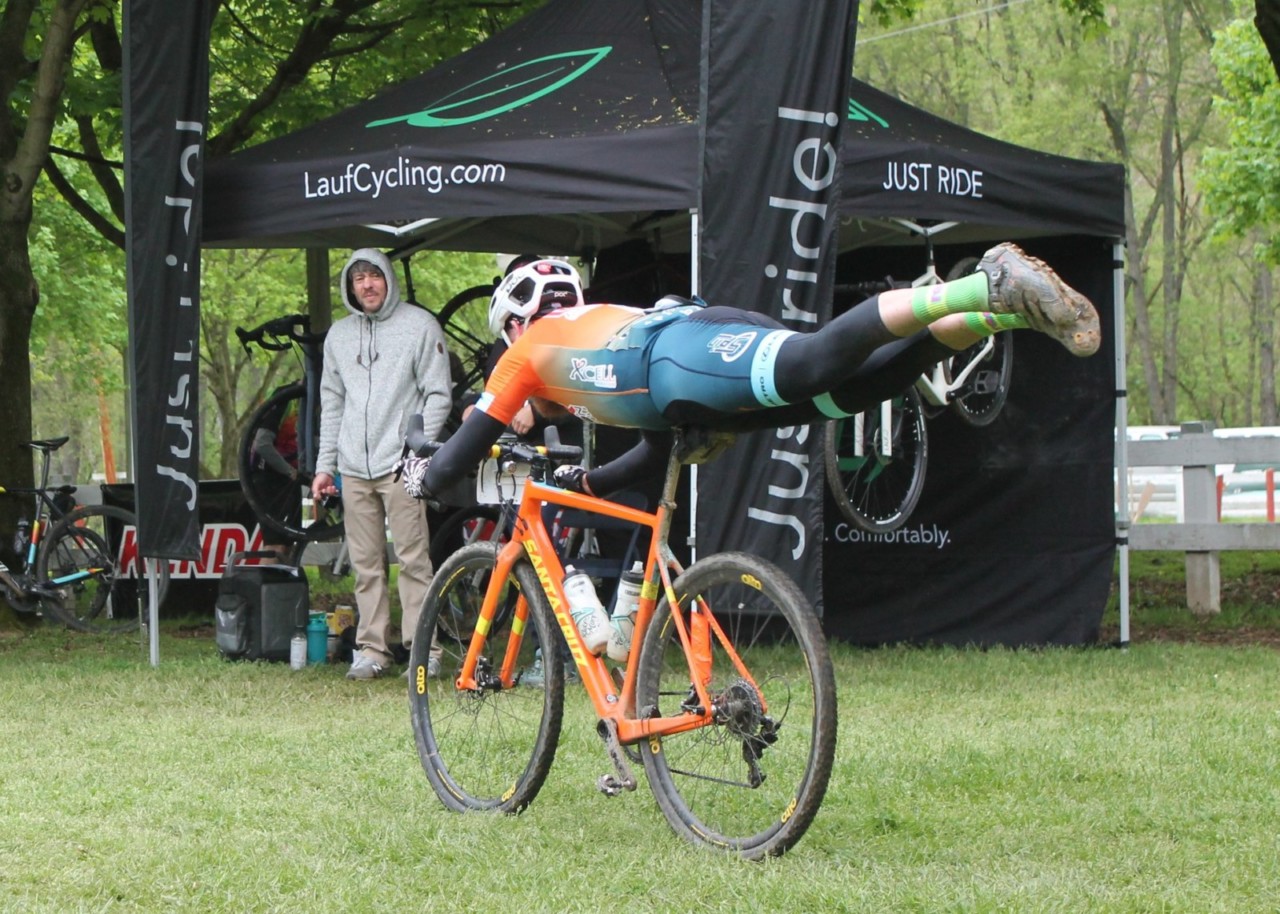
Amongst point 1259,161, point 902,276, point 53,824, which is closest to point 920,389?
point 902,276

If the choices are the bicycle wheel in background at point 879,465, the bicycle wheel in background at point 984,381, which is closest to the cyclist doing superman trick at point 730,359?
the bicycle wheel in background at point 879,465

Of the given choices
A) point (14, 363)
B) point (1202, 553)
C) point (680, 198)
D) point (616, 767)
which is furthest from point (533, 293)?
point (1202, 553)

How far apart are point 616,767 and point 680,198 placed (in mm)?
4261

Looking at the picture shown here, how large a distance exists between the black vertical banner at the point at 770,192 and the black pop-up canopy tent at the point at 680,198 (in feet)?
0.90

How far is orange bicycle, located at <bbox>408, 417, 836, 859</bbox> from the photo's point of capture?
4.55 metres

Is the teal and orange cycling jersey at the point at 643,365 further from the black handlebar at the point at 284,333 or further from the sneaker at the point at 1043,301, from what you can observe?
the black handlebar at the point at 284,333

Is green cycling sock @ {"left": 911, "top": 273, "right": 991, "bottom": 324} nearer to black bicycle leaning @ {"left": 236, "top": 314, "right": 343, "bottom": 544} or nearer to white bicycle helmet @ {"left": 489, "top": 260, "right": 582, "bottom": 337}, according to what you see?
white bicycle helmet @ {"left": 489, "top": 260, "right": 582, "bottom": 337}

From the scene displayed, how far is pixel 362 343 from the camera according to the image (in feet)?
30.6

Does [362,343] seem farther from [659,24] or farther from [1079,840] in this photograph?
[1079,840]

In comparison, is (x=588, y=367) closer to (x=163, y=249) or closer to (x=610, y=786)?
(x=610, y=786)

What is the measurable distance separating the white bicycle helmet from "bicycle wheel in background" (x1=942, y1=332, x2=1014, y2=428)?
438 centimetres

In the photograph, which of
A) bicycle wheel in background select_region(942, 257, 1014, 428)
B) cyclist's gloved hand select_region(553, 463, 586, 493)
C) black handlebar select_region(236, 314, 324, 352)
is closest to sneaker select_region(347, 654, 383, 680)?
black handlebar select_region(236, 314, 324, 352)

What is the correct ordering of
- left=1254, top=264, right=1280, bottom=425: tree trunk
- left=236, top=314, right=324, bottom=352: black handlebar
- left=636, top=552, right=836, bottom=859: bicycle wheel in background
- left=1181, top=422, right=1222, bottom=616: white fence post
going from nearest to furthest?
left=636, top=552, right=836, bottom=859: bicycle wheel in background < left=236, top=314, right=324, bottom=352: black handlebar < left=1181, top=422, right=1222, bottom=616: white fence post < left=1254, top=264, right=1280, bottom=425: tree trunk

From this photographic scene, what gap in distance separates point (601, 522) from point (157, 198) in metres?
3.46
